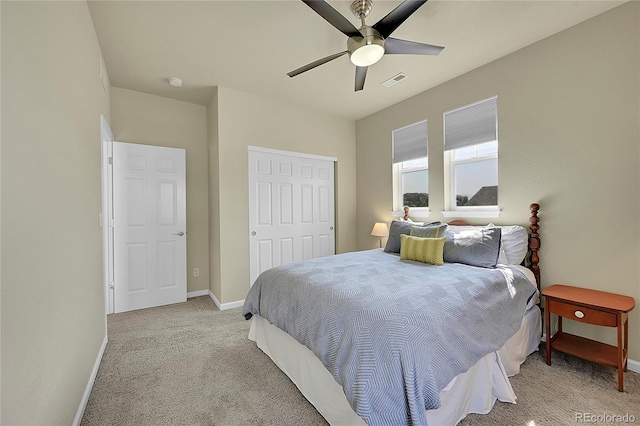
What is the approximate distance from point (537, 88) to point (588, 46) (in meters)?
0.40

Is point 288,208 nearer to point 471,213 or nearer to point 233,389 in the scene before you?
point 471,213

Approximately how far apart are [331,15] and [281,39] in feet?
2.98

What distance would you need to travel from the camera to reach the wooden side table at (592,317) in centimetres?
179

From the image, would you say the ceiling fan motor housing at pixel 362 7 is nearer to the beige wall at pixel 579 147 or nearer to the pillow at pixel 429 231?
the beige wall at pixel 579 147

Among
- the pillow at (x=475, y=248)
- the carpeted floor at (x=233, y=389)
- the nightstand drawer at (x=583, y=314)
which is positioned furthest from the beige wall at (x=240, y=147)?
the nightstand drawer at (x=583, y=314)

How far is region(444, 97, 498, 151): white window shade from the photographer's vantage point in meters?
2.86

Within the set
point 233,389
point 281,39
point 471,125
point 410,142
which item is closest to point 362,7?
point 281,39

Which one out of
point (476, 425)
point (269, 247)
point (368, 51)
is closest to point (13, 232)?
point (368, 51)

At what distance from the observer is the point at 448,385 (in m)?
1.37

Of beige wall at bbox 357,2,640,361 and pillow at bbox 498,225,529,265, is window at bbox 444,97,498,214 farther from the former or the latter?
pillow at bbox 498,225,529,265

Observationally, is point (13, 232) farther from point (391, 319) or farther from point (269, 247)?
point (269, 247)

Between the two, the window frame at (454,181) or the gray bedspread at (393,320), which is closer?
the gray bedspread at (393,320)

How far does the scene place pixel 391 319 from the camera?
4.33 feet

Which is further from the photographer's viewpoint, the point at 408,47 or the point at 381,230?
the point at 381,230
